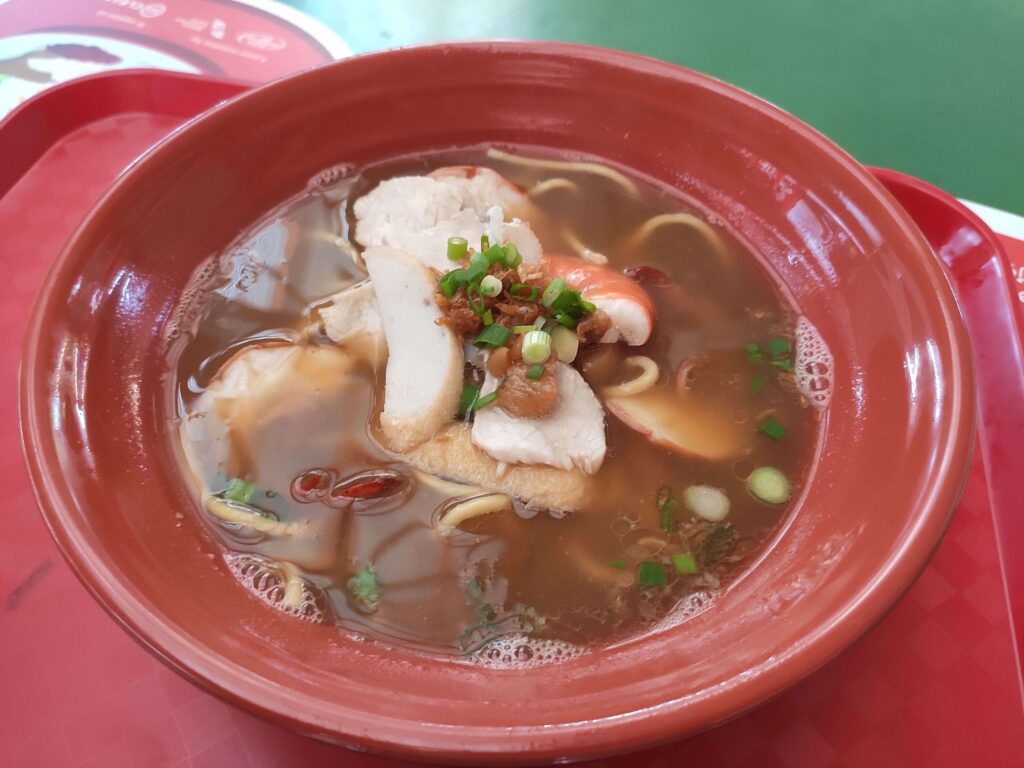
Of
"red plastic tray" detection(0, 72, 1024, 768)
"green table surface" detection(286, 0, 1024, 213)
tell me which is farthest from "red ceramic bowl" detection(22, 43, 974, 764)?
→ "green table surface" detection(286, 0, 1024, 213)

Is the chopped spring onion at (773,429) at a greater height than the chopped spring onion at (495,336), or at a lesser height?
lesser

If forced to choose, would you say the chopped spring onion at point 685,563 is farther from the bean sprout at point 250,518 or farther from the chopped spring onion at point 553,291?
the bean sprout at point 250,518

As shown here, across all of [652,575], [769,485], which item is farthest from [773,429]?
[652,575]

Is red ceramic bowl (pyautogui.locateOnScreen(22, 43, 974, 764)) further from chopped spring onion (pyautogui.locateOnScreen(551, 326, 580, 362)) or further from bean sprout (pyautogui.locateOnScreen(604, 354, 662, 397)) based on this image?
chopped spring onion (pyautogui.locateOnScreen(551, 326, 580, 362))

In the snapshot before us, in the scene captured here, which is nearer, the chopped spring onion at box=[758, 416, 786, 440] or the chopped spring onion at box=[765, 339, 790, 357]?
the chopped spring onion at box=[758, 416, 786, 440]

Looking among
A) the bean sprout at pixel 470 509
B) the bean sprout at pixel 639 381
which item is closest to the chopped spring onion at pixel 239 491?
the bean sprout at pixel 470 509

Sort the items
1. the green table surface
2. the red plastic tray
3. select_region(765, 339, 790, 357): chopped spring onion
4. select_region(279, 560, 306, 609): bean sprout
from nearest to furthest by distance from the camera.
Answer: the red plastic tray
select_region(279, 560, 306, 609): bean sprout
select_region(765, 339, 790, 357): chopped spring onion
the green table surface
